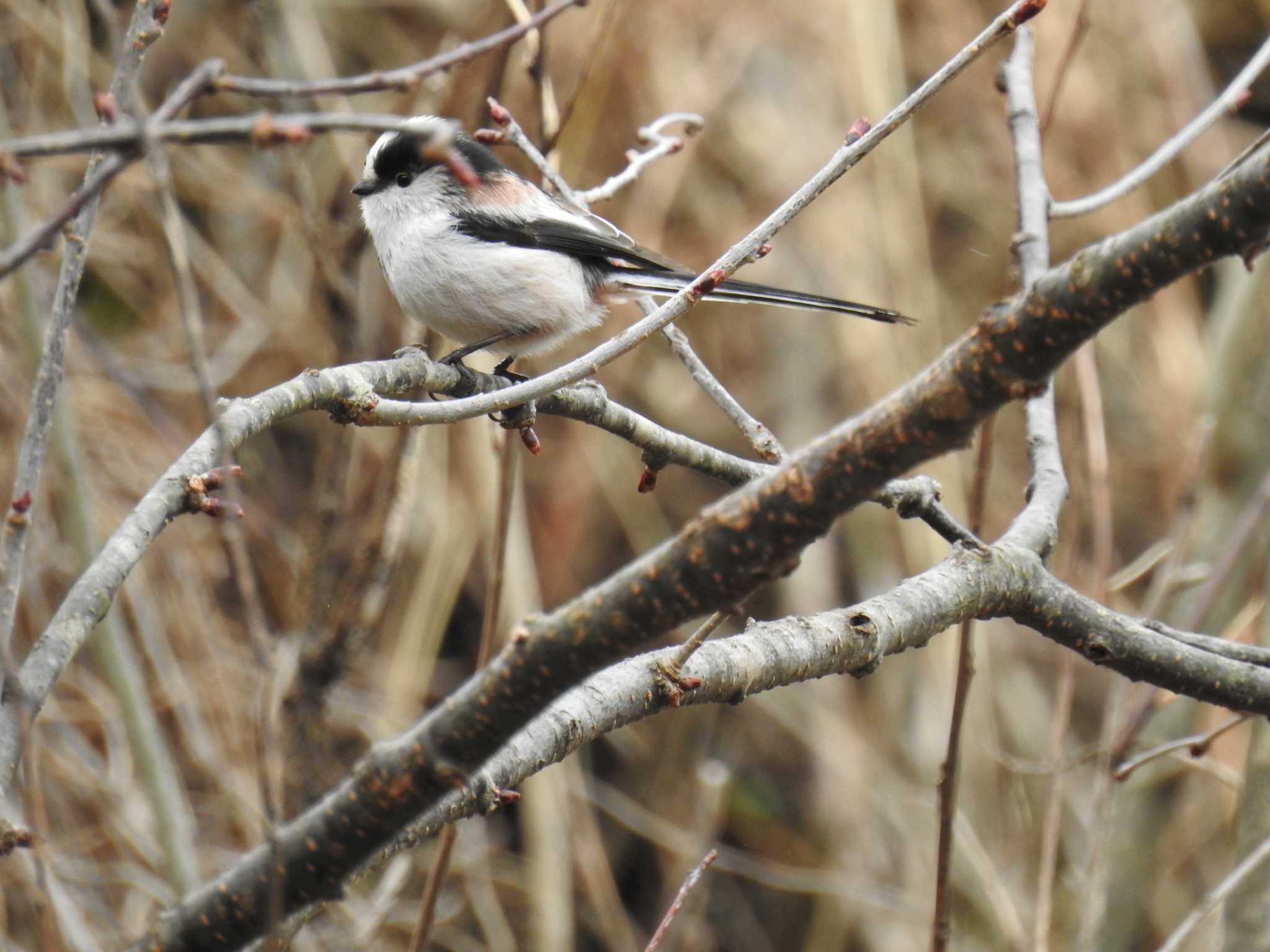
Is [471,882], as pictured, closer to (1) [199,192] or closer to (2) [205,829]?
(2) [205,829]

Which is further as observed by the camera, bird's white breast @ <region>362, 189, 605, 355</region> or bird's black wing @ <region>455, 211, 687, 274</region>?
bird's black wing @ <region>455, 211, 687, 274</region>

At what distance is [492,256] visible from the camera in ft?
10.9

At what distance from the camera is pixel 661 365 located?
5895 millimetres

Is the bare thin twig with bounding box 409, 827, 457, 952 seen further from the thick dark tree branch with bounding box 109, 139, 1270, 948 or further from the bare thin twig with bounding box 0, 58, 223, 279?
the bare thin twig with bounding box 0, 58, 223, 279

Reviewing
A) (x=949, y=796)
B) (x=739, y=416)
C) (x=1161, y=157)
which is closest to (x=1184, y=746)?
(x=949, y=796)

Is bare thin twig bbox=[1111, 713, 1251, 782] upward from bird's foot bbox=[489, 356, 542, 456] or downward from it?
downward

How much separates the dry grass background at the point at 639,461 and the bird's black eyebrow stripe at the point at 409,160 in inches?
27.5

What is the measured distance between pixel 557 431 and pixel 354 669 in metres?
1.42

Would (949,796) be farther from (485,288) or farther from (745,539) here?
(485,288)

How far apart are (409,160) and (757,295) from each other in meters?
1.15

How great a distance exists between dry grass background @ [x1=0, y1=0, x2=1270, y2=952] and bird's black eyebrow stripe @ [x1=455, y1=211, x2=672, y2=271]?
96 centimetres

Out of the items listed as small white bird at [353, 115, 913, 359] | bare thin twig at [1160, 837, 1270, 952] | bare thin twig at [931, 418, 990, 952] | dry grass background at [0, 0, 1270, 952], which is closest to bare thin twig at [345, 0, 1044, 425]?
bare thin twig at [931, 418, 990, 952]

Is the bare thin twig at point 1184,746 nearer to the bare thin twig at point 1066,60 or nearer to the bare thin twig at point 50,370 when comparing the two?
the bare thin twig at point 1066,60

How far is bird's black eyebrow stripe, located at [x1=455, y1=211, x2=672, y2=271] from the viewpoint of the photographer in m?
3.42
